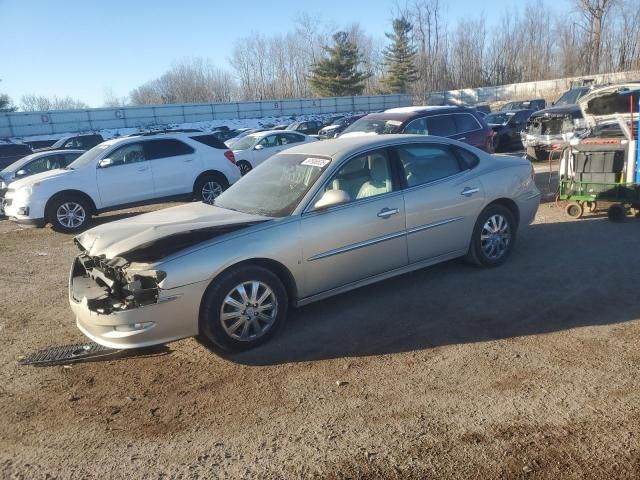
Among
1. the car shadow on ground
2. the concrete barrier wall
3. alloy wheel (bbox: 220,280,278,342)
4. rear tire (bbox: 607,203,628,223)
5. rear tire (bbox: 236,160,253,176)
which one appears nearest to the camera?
alloy wheel (bbox: 220,280,278,342)

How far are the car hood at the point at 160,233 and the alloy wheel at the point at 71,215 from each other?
572 centimetres

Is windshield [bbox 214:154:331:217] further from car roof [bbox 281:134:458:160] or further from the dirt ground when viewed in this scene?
the dirt ground

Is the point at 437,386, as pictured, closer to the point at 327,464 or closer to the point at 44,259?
the point at 327,464

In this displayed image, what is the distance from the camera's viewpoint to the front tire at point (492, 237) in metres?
5.51

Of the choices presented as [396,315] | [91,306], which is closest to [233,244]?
[91,306]

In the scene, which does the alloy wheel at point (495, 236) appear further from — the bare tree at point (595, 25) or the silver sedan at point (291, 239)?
the bare tree at point (595, 25)

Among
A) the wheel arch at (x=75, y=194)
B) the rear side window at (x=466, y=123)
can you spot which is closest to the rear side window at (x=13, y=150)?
the wheel arch at (x=75, y=194)

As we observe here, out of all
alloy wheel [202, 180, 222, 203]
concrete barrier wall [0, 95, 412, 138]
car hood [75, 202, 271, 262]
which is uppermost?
concrete barrier wall [0, 95, 412, 138]

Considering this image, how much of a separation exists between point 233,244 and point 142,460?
168cm

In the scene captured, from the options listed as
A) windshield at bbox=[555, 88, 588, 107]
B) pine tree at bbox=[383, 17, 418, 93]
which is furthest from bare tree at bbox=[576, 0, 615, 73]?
windshield at bbox=[555, 88, 588, 107]

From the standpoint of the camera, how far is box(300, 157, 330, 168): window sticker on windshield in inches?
186

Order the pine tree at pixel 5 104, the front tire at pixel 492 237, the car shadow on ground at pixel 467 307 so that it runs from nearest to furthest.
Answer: the car shadow on ground at pixel 467 307
the front tire at pixel 492 237
the pine tree at pixel 5 104

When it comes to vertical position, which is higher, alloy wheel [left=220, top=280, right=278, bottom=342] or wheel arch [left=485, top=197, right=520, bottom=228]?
wheel arch [left=485, top=197, right=520, bottom=228]

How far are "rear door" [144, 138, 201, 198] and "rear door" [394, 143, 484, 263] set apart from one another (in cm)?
677
